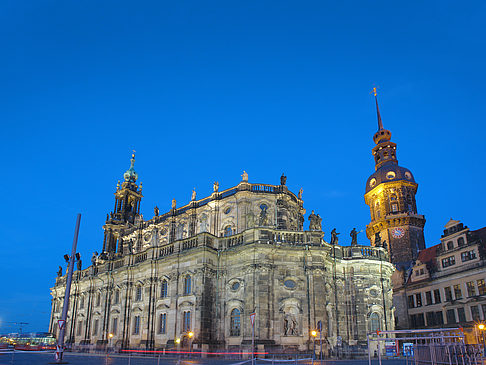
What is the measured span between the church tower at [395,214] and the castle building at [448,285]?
3.74 m

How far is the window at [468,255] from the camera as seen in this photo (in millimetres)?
47281

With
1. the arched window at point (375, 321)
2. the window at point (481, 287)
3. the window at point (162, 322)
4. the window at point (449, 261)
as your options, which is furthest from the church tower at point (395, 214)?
the window at point (162, 322)

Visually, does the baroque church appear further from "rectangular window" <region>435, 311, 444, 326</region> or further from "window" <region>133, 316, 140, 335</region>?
"rectangular window" <region>435, 311, 444, 326</region>

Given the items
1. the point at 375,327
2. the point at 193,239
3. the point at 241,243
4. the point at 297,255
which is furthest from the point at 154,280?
the point at 375,327

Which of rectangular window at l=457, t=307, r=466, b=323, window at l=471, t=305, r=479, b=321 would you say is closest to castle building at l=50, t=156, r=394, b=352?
window at l=471, t=305, r=479, b=321

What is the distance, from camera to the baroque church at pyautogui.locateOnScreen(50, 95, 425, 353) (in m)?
35.8

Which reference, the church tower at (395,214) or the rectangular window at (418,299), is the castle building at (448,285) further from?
the church tower at (395,214)

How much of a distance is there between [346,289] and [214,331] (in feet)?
48.7

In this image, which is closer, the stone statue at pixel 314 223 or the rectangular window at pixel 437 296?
the stone statue at pixel 314 223

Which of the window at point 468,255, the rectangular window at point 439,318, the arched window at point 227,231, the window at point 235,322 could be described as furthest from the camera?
the rectangular window at point 439,318

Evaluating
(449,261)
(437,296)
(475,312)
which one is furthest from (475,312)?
(449,261)

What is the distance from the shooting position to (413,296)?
57375mm

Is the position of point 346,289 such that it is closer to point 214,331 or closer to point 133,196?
point 214,331

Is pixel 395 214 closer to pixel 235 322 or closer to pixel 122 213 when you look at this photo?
pixel 235 322
